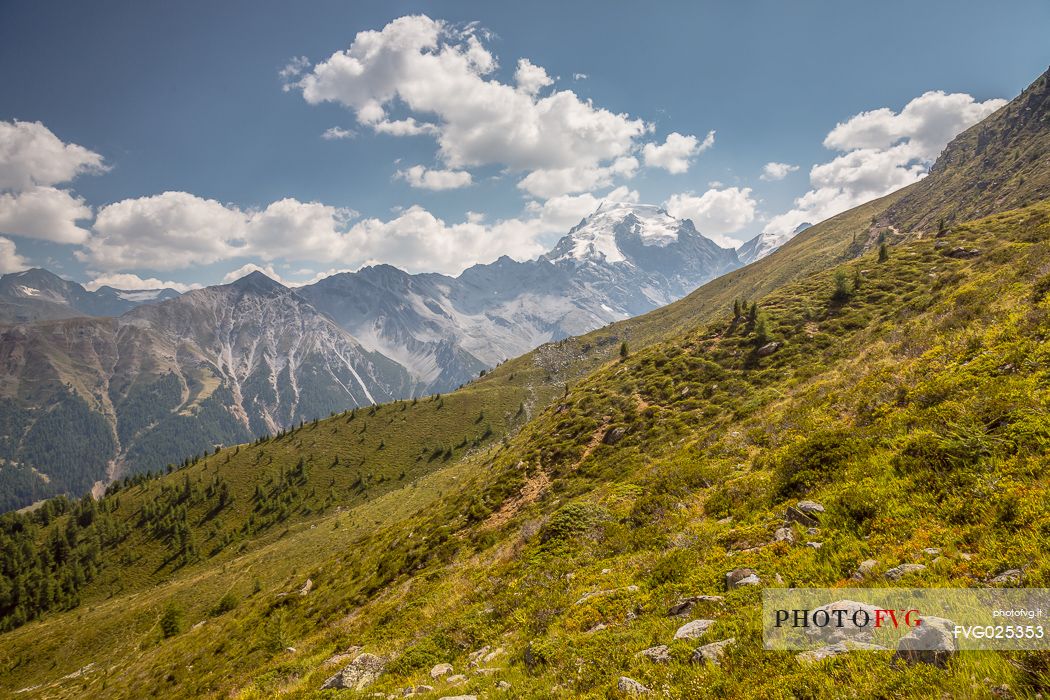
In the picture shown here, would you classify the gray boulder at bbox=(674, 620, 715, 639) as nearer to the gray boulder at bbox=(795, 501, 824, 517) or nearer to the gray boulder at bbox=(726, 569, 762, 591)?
the gray boulder at bbox=(726, 569, 762, 591)

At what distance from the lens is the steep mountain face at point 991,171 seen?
105312 mm

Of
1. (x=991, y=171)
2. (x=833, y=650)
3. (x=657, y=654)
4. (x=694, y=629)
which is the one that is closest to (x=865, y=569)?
(x=833, y=650)

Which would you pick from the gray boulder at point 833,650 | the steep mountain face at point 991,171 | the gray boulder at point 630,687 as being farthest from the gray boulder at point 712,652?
the steep mountain face at point 991,171

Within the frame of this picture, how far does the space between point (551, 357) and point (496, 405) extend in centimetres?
5264

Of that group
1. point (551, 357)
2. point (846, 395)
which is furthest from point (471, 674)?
point (551, 357)

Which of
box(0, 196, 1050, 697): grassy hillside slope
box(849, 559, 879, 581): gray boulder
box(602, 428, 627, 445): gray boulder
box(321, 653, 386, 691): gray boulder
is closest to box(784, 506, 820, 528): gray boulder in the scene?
box(0, 196, 1050, 697): grassy hillside slope

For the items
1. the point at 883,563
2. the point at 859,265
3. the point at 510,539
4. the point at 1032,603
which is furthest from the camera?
the point at 859,265

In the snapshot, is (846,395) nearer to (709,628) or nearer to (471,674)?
(709,628)

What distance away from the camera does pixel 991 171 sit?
131500mm

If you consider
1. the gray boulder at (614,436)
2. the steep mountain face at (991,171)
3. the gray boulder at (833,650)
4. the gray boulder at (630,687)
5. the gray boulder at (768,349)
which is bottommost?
the gray boulder at (614,436)

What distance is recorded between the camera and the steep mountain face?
105 m

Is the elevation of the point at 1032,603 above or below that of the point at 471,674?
above

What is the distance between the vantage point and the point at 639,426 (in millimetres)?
28719

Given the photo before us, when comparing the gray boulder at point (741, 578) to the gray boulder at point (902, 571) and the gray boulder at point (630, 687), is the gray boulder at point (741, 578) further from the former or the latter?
the gray boulder at point (630, 687)
